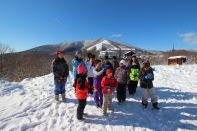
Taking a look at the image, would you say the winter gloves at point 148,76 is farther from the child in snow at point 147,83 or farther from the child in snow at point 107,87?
the child in snow at point 107,87

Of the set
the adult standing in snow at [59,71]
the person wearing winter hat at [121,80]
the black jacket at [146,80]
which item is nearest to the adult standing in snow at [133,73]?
the person wearing winter hat at [121,80]

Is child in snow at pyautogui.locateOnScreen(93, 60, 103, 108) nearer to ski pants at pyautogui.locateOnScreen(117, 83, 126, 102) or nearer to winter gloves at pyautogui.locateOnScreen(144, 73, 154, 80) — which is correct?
ski pants at pyautogui.locateOnScreen(117, 83, 126, 102)

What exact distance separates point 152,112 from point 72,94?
12.6 ft

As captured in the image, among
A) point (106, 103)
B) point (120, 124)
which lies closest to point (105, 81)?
point (106, 103)

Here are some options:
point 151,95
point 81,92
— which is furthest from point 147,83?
point 81,92

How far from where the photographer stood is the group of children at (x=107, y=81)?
7.29 m

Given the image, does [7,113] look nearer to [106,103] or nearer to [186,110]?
[106,103]

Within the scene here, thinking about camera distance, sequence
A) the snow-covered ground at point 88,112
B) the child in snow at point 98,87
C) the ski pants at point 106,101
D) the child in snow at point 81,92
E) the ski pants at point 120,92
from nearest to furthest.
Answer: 1. the snow-covered ground at point 88,112
2. the child in snow at point 81,92
3. the ski pants at point 106,101
4. the child in snow at point 98,87
5. the ski pants at point 120,92

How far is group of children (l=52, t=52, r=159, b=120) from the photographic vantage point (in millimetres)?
7293

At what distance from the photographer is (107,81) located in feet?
26.3

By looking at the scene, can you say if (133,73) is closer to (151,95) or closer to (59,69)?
(151,95)

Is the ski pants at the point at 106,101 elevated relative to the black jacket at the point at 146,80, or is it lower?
lower

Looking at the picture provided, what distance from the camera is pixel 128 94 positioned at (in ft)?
35.9

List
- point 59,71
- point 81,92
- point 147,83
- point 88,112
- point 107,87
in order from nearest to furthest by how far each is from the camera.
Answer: point 81,92, point 107,87, point 88,112, point 147,83, point 59,71
